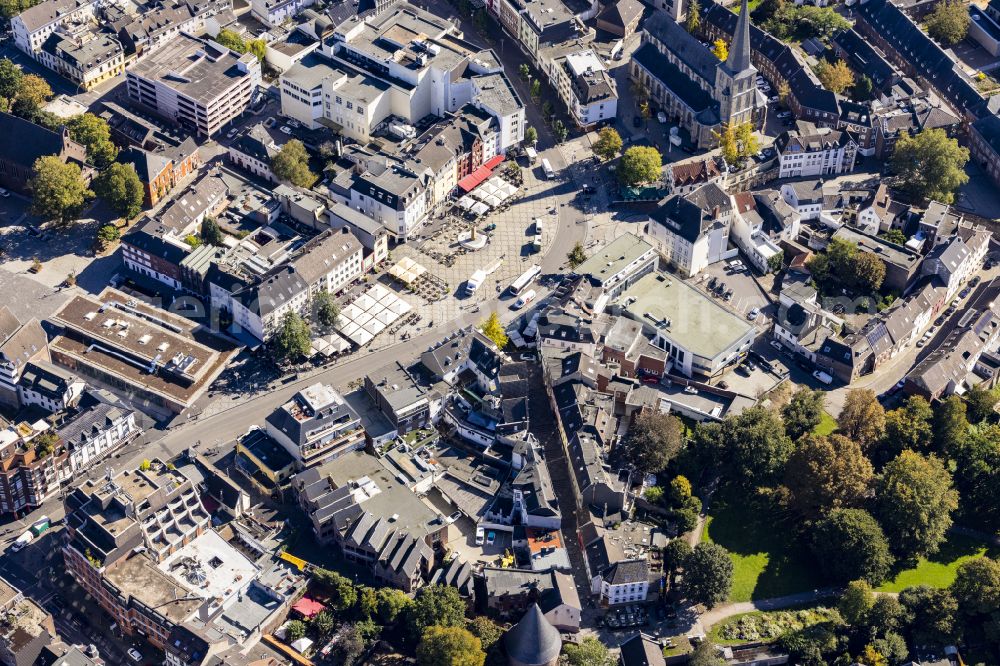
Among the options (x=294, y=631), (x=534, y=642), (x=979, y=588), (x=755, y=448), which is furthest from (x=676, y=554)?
(x=294, y=631)

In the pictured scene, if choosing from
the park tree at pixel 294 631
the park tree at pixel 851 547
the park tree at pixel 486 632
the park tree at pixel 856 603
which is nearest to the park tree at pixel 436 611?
the park tree at pixel 486 632

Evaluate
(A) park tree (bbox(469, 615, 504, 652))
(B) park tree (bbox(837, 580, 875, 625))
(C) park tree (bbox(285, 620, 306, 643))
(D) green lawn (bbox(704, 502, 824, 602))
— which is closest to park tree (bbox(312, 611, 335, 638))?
(C) park tree (bbox(285, 620, 306, 643))

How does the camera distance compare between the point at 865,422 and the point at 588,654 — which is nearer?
the point at 588,654

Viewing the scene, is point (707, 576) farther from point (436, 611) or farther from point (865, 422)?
point (865, 422)

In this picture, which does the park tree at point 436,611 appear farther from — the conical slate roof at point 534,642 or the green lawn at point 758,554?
the green lawn at point 758,554

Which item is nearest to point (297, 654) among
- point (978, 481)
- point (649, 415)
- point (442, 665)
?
point (442, 665)
